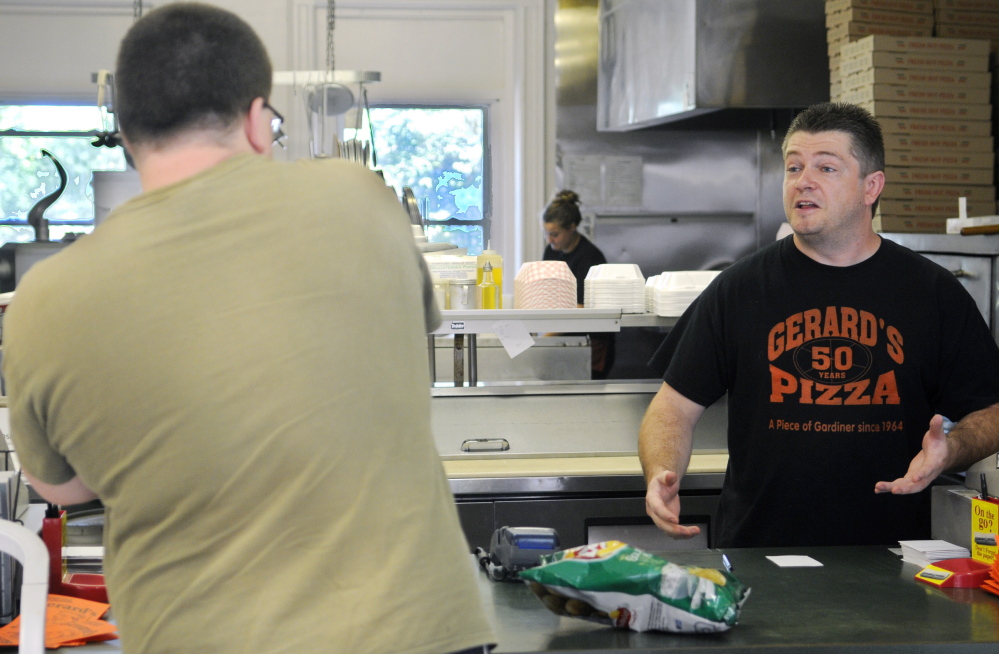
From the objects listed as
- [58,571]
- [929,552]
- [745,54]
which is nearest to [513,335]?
[929,552]

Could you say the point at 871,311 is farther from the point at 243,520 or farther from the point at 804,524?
the point at 243,520

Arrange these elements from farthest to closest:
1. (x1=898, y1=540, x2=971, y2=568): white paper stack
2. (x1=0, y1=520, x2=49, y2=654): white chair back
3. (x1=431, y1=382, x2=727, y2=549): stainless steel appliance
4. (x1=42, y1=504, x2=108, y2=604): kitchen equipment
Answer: (x1=431, y1=382, x2=727, y2=549): stainless steel appliance
(x1=898, y1=540, x2=971, y2=568): white paper stack
(x1=42, y1=504, x2=108, y2=604): kitchen equipment
(x1=0, y1=520, x2=49, y2=654): white chair back

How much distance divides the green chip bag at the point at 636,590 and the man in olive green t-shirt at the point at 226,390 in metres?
0.35

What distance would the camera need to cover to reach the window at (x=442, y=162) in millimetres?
6109

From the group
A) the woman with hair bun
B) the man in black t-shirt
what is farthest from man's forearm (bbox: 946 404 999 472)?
the woman with hair bun

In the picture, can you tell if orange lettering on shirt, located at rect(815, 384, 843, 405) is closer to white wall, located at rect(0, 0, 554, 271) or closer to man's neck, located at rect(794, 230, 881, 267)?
man's neck, located at rect(794, 230, 881, 267)

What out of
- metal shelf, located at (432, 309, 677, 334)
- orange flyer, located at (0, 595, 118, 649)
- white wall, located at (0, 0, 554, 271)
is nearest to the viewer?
orange flyer, located at (0, 595, 118, 649)

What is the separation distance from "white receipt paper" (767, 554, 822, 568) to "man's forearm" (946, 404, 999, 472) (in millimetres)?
336

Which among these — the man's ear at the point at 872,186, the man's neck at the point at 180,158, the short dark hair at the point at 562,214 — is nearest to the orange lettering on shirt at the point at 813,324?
the man's ear at the point at 872,186

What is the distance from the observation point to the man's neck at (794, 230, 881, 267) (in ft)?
6.96

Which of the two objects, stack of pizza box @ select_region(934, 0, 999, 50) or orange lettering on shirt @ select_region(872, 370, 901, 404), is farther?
stack of pizza box @ select_region(934, 0, 999, 50)

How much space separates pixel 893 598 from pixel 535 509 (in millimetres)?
1214

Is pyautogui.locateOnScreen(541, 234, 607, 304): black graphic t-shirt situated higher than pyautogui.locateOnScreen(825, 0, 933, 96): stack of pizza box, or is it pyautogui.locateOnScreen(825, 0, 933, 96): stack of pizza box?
pyautogui.locateOnScreen(825, 0, 933, 96): stack of pizza box

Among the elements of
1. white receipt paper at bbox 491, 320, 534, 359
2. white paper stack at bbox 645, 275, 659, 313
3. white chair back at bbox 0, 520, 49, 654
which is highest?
white paper stack at bbox 645, 275, 659, 313
